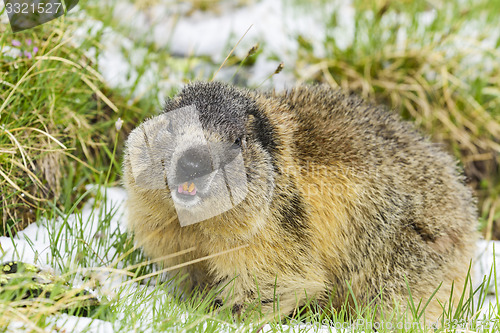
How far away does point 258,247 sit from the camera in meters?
4.17

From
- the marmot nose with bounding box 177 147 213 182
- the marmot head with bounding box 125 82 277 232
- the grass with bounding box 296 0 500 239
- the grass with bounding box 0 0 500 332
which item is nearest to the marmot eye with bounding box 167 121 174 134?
the marmot head with bounding box 125 82 277 232

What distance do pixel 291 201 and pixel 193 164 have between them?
3.08ft

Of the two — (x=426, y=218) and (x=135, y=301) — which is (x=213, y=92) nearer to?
(x=135, y=301)

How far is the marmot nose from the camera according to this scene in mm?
3691

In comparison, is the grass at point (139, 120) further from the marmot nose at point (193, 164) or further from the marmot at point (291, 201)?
the marmot nose at point (193, 164)

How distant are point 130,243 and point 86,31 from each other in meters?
2.74

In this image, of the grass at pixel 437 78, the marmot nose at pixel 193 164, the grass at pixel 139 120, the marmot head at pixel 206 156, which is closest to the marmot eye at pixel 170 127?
the marmot head at pixel 206 156

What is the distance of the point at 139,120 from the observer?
6.03 m

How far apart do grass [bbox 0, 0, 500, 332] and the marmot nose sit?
0.67 meters

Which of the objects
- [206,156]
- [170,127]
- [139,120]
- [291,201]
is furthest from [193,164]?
[139,120]

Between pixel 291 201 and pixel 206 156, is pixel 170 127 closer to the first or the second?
pixel 206 156

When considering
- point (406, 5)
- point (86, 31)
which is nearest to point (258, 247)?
point (86, 31)

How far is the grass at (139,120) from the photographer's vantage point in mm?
3688

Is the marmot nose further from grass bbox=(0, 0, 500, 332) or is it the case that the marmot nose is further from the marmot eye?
grass bbox=(0, 0, 500, 332)
